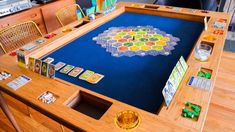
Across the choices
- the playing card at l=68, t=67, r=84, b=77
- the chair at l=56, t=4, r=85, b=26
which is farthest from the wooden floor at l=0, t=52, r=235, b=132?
the chair at l=56, t=4, r=85, b=26

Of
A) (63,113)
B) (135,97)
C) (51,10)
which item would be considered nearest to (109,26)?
(135,97)

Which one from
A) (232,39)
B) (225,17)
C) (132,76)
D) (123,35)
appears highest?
(225,17)

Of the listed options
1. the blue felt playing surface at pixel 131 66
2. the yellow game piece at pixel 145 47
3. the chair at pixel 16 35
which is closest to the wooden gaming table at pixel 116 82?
the blue felt playing surface at pixel 131 66

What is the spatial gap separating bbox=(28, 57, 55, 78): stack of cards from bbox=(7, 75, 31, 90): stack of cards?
0.06 meters

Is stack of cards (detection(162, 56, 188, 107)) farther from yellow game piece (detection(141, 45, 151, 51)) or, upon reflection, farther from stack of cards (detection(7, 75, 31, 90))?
stack of cards (detection(7, 75, 31, 90))

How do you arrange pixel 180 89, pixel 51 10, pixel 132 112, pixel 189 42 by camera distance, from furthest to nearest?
pixel 51 10, pixel 189 42, pixel 180 89, pixel 132 112

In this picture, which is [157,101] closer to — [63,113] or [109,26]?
[63,113]

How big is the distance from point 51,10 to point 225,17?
6.98 feet

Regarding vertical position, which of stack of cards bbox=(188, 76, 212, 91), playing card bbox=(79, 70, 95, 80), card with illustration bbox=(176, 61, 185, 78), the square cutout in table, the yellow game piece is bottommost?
the square cutout in table

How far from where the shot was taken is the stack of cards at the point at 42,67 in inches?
37.1

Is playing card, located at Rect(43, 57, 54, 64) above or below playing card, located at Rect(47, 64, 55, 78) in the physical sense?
below

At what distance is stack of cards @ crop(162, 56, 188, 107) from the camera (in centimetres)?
77

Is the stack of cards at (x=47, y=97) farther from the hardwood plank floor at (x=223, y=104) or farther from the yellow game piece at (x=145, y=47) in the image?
the hardwood plank floor at (x=223, y=104)

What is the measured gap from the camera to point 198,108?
2.52 feet
